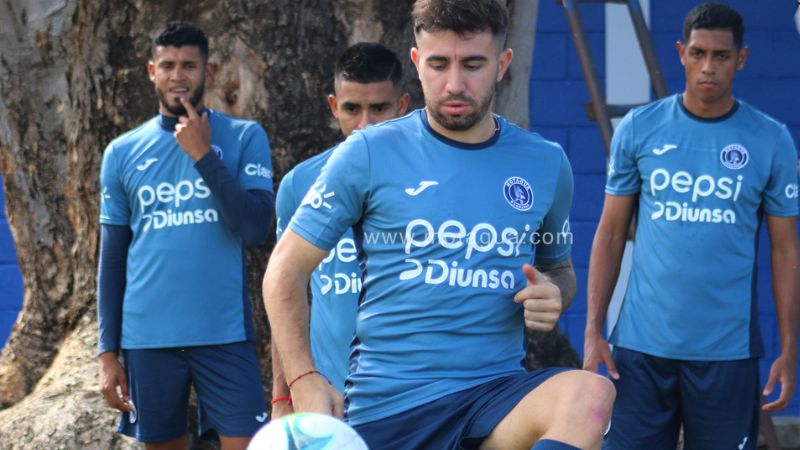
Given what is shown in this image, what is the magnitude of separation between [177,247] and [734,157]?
2.06 metres

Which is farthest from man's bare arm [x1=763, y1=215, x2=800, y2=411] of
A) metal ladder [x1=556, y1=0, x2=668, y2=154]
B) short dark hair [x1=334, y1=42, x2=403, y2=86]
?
short dark hair [x1=334, y1=42, x2=403, y2=86]

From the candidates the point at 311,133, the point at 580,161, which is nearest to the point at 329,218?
the point at 311,133

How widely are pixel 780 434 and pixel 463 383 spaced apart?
190 inches

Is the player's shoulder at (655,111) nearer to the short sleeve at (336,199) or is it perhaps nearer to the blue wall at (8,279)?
the short sleeve at (336,199)

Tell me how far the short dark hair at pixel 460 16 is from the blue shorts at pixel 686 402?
6.35ft

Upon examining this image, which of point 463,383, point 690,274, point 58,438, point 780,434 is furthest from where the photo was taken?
point 780,434

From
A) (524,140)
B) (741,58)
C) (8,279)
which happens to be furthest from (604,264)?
(8,279)

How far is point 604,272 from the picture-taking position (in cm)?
528

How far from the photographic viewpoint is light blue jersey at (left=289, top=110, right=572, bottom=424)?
3.41 m

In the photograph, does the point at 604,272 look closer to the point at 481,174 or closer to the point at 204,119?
the point at 204,119

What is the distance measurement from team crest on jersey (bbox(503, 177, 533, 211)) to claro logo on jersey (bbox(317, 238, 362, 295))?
3.56ft

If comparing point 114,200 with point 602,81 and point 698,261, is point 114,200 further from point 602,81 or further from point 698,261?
point 602,81

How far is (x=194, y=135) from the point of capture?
5227 mm

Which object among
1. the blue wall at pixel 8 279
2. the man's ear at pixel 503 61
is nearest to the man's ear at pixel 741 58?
the man's ear at pixel 503 61
